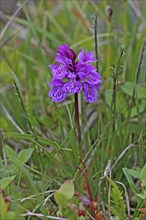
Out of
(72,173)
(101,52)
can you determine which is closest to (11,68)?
(101,52)

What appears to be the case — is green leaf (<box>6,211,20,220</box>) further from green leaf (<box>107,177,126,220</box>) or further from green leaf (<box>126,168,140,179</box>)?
green leaf (<box>126,168,140,179</box>)

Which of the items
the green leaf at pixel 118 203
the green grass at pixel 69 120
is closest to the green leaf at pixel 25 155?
the green grass at pixel 69 120

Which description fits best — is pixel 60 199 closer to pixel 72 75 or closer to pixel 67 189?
pixel 67 189

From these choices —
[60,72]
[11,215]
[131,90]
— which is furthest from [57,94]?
[131,90]

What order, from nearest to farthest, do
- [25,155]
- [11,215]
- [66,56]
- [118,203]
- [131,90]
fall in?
1. [11,215]
2. [118,203]
3. [66,56]
4. [25,155]
5. [131,90]

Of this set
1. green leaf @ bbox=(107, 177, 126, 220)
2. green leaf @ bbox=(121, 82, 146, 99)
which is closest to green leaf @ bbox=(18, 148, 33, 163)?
green leaf @ bbox=(107, 177, 126, 220)

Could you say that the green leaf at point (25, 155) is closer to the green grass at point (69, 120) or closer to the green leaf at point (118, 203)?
the green grass at point (69, 120)
